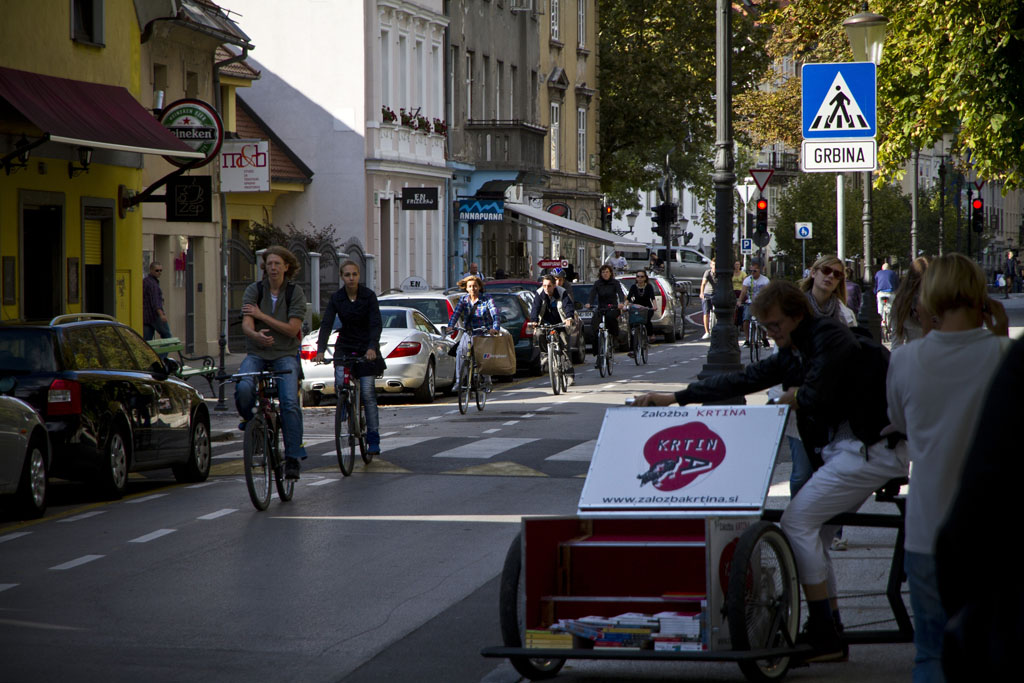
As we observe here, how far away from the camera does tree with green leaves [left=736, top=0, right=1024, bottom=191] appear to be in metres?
25.0

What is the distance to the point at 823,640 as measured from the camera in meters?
6.64

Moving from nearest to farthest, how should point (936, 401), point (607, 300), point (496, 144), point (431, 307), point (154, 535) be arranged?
point (936, 401) < point (154, 535) < point (431, 307) < point (607, 300) < point (496, 144)

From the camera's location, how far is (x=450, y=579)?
9.30m

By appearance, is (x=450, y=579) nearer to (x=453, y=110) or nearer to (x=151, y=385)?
(x=151, y=385)

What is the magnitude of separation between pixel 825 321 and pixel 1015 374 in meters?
4.22

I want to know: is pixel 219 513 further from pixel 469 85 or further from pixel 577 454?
pixel 469 85

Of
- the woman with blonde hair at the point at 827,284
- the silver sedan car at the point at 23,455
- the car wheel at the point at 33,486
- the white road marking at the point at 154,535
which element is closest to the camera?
the white road marking at the point at 154,535

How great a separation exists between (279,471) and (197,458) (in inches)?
85.9

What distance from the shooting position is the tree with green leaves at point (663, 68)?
65.1 meters

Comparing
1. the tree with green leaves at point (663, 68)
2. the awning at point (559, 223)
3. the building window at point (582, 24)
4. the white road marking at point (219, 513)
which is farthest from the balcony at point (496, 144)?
the white road marking at point (219, 513)

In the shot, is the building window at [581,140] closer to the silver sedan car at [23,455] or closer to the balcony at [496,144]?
the balcony at [496,144]

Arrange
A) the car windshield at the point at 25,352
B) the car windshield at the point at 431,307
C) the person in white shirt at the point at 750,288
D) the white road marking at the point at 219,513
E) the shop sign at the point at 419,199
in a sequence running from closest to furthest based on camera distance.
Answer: the white road marking at the point at 219,513
the car windshield at the point at 25,352
the car windshield at the point at 431,307
the person in white shirt at the point at 750,288
the shop sign at the point at 419,199

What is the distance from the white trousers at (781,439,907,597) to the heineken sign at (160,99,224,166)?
2067 centimetres

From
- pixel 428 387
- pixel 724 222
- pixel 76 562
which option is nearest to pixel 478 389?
pixel 428 387
